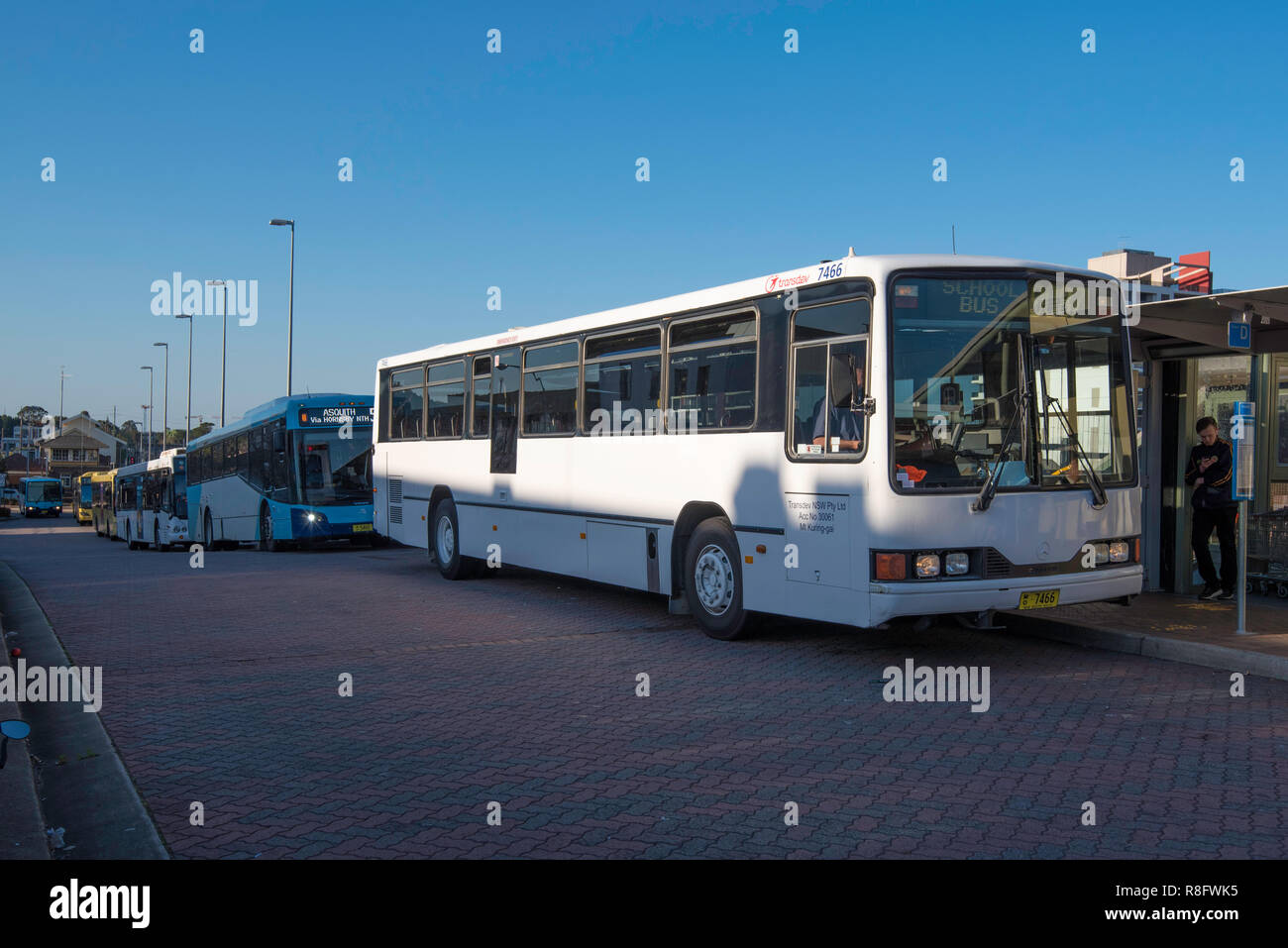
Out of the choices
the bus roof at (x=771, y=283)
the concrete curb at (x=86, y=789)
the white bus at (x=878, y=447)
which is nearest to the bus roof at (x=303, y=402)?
the bus roof at (x=771, y=283)

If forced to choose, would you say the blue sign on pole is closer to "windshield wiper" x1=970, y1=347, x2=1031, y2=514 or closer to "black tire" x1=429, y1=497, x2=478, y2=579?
"windshield wiper" x1=970, y1=347, x2=1031, y2=514

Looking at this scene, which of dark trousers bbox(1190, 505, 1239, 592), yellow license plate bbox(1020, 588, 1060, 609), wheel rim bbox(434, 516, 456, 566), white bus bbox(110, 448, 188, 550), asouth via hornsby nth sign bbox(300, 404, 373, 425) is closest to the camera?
yellow license plate bbox(1020, 588, 1060, 609)

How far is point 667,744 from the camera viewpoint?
661 centimetres

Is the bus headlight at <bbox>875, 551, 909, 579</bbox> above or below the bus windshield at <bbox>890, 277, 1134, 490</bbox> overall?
below

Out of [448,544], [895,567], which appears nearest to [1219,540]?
[895,567]

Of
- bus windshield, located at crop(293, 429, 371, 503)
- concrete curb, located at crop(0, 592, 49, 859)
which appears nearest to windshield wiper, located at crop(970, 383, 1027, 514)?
concrete curb, located at crop(0, 592, 49, 859)

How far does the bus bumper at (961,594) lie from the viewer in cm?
827

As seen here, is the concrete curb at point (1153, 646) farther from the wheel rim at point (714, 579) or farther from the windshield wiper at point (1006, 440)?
the wheel rim at point (714, 579)

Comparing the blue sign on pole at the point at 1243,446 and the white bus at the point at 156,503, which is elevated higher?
the blue sign on pole at the point at 1243,446

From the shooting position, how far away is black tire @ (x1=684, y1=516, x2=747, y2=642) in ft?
33.1

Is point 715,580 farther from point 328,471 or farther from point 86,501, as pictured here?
point 86,501

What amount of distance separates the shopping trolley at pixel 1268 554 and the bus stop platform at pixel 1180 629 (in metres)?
0.23

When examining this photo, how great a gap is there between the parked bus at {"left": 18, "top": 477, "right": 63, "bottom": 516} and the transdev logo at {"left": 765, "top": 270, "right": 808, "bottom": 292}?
3618 inches
